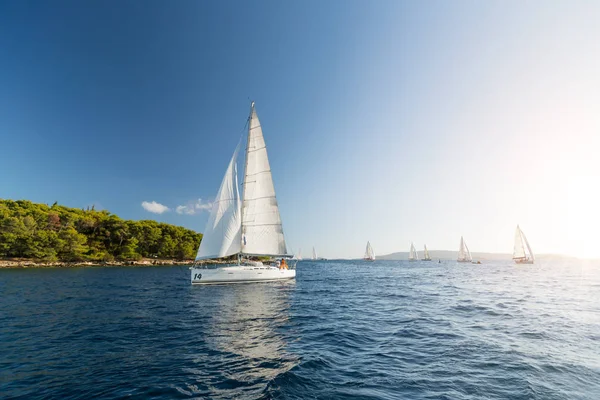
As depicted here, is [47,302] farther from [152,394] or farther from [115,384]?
[152,394]

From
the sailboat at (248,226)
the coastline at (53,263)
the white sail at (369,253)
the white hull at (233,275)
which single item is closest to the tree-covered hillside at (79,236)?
the coastline at (53,263)

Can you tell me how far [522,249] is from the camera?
9062 centimetres

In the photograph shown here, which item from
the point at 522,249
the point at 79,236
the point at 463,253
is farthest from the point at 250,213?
the point at 463,253

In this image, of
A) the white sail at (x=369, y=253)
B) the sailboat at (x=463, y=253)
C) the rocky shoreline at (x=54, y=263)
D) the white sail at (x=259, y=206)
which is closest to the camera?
the white sail at (x=259, y=206)

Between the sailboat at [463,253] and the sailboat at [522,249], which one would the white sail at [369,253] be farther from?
the sailboat at [522,249]

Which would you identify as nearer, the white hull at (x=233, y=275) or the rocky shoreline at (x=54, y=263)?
the white hull at (x=233, y=275)

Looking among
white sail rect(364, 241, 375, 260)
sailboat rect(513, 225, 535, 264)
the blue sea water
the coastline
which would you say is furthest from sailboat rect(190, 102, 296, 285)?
white sail rect(364, 241, 375, 260)

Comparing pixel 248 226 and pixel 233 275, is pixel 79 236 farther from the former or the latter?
pixel 233 275

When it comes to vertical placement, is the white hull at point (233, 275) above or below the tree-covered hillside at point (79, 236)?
below

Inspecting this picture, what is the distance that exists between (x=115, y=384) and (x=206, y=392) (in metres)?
2.73

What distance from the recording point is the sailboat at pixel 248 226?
30500mm

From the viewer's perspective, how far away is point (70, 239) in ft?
205

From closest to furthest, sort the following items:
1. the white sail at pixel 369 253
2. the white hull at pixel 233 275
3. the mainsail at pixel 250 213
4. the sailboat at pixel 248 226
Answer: the white hull at pixel 233 275
the sailboat at pixel 248 226
the mainsail at pixel 250 213
the white sail at pixel 369 253

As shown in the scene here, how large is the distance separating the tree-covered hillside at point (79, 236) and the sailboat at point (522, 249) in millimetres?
115267
